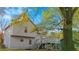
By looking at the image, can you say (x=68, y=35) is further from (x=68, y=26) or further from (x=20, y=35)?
(x=20, y=35)

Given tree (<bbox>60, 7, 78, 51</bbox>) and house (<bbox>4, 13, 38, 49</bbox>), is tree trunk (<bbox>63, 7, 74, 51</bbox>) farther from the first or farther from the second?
house (<bbox>4, 13, 38, 49</bbox>)

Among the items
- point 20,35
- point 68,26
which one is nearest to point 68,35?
point 68,26

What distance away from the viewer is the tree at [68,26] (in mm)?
1821

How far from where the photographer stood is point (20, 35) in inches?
70.9

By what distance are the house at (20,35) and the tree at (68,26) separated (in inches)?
13.9

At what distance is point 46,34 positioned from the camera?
1824 mm

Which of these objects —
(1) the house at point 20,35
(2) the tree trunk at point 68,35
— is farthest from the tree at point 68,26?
(1) the house at point 20,35

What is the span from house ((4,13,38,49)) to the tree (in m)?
0.35
